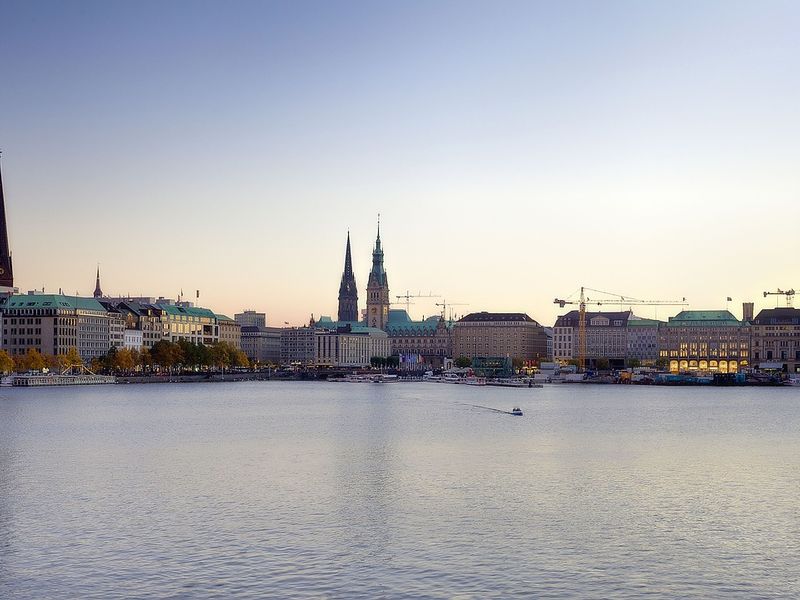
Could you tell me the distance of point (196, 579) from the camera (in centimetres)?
2266

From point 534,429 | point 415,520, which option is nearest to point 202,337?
point 534,429

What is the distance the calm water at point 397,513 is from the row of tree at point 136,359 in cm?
8088

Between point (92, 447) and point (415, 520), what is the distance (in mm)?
24862

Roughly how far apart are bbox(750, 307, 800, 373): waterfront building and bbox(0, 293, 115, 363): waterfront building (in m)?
115

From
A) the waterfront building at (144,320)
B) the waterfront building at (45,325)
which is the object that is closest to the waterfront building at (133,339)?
the waterfront building at (144,320)

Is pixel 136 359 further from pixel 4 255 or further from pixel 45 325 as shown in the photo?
pixel 4 255

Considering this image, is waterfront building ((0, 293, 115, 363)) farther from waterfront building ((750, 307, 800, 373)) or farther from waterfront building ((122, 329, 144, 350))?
waterfront building ((750, 307, 800, 373))

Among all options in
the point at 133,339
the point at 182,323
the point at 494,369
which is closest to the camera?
the point at 133,339

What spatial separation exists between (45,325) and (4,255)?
12.7 meters

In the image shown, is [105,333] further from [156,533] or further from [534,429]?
[156,533]

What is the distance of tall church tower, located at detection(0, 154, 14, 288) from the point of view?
153875 millimetres

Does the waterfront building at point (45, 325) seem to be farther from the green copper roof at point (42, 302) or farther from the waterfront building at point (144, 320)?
the waterfront building at point (144, 320)

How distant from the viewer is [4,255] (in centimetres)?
15425

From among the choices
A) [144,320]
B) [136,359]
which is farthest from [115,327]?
[136,359]
